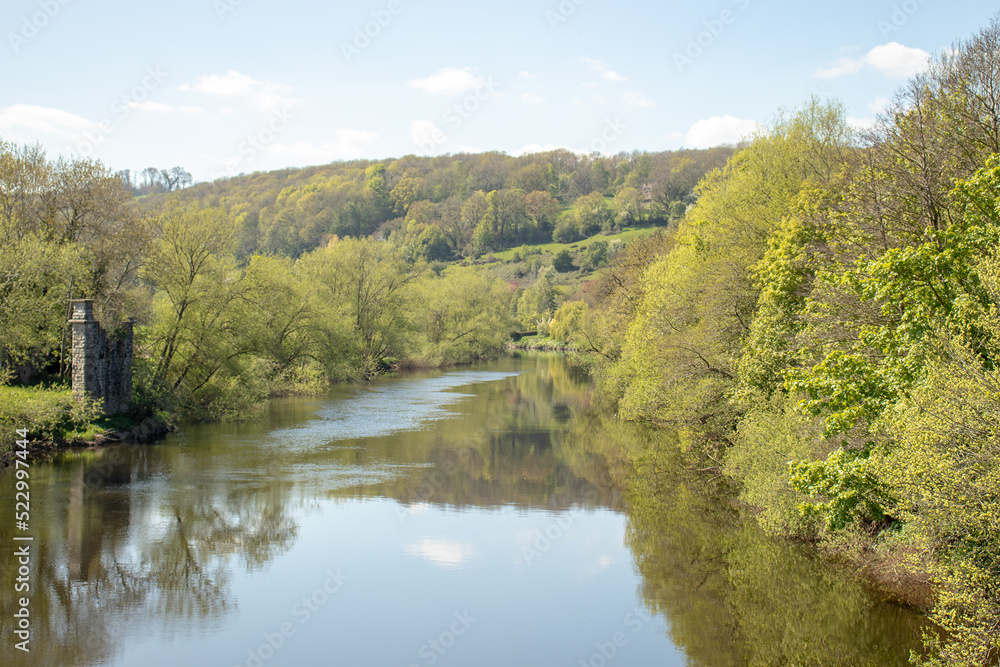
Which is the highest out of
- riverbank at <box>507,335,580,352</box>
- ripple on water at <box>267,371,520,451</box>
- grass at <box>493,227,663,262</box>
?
grass at <box>493,227,663,262</box>

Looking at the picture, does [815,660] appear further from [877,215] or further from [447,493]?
[447,493]

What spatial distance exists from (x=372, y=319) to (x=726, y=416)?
35667 millimetres

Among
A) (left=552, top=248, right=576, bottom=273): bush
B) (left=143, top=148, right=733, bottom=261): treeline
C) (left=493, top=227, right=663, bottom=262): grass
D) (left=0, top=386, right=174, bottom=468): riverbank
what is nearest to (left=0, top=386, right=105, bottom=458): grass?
(left=0, top=386, right=174, bottom=468): riverbank

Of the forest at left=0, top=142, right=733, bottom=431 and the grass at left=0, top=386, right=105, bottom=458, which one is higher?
the forest at left=0, top=142, right=733, bottom=431

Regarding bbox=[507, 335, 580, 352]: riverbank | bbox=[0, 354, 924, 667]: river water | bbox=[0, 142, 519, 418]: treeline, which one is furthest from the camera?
bbox=[507, 335, 580, 352]: riverbank

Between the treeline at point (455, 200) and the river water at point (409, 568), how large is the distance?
3058 inches

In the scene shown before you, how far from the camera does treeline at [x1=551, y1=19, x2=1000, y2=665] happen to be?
8.91 metres

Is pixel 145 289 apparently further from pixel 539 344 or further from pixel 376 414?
pixel 539 344

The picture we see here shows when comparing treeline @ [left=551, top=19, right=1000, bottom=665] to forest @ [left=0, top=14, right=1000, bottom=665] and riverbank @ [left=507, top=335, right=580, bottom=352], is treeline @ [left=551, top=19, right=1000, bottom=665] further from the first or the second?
riverbank @ [left=507, top=335, right=580, bottom=352]

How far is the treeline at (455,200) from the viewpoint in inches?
4173

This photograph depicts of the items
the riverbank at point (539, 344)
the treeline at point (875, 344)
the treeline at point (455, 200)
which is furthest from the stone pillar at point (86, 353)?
the treeline at point (455, 200)

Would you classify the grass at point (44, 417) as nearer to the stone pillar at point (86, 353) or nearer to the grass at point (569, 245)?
the stone pillar at point (86, 353)

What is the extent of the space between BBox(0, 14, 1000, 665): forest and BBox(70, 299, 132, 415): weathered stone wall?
3.14ft

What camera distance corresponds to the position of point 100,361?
2467cm
